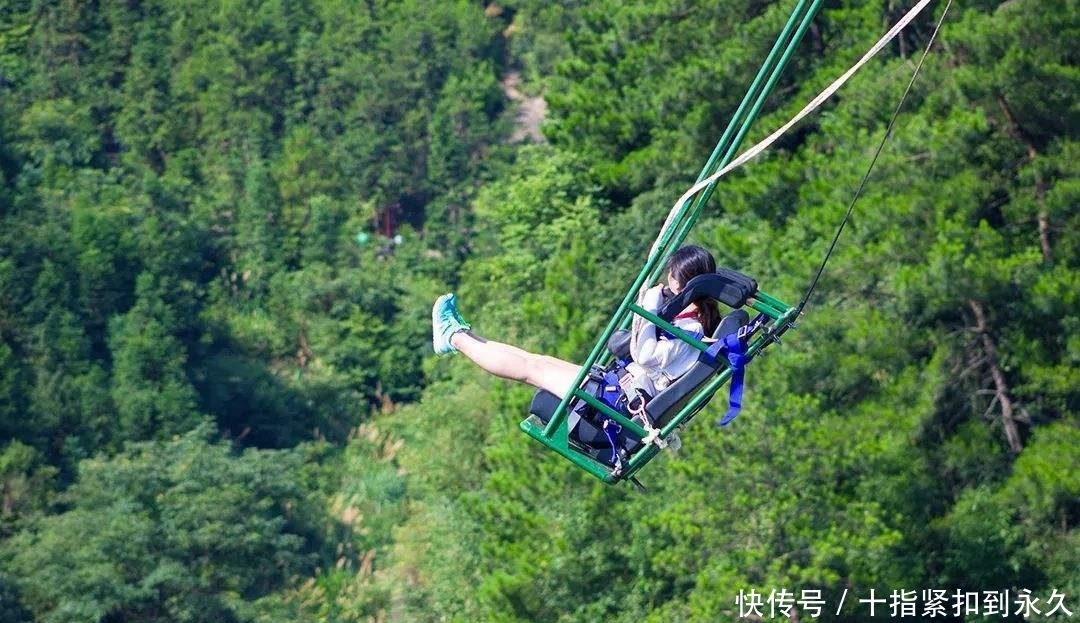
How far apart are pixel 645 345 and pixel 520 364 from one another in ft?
2.75

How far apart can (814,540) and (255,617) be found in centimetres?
1421

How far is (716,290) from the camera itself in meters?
8.76

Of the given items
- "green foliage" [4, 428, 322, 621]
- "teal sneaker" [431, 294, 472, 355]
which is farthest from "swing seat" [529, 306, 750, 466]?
"green foliage" [4, 428, 322, 621]

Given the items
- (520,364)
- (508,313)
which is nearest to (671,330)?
(520,364)

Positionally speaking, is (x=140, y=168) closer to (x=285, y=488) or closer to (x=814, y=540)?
(x=285, y=488)

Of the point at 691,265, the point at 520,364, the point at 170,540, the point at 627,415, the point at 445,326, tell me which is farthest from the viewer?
the point at 170,540

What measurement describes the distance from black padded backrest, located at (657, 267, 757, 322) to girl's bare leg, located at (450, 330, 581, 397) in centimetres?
88

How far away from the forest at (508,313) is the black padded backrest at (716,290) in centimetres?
987

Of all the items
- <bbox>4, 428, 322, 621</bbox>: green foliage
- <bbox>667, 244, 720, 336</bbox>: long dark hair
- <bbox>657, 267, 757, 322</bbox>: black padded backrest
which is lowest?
<bbox>657, 267, 757, 322</bbox>: black padded backrest

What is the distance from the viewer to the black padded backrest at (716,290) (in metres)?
8.70

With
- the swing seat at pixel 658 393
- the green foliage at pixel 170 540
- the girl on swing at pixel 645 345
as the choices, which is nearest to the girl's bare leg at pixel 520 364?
the girl on swing at pixel 645 345

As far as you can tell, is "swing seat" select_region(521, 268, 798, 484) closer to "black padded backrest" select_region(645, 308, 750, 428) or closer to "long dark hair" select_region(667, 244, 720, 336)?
"black padded backrest" select_region(645, 308, 750, 428)

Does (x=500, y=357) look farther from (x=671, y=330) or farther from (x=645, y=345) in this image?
(x=671, y=330)

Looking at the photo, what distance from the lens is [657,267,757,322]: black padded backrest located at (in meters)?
8.70
